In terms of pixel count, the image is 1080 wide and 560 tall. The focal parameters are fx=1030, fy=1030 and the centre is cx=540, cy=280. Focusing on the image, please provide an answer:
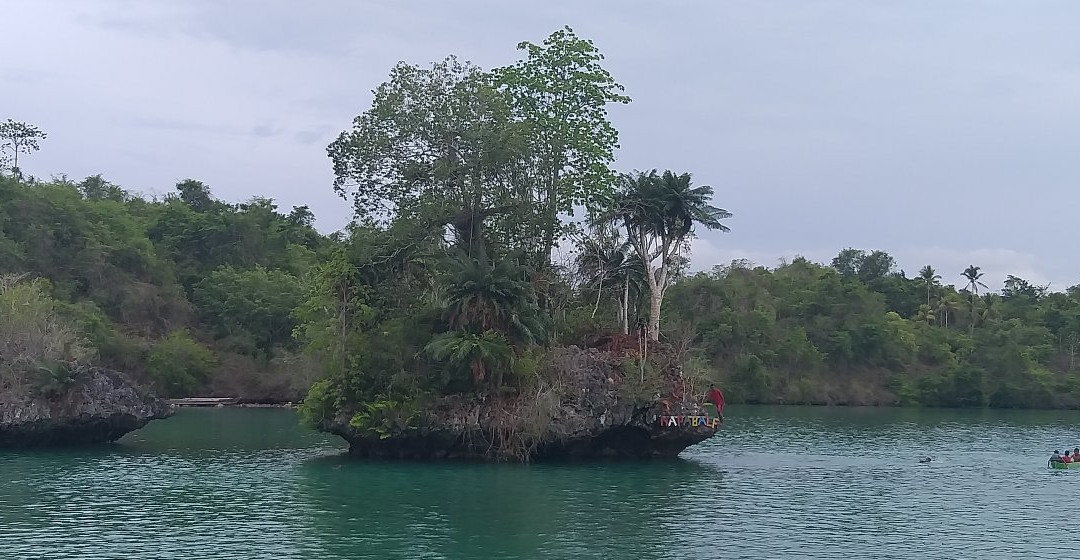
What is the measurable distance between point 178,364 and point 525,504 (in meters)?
58.6

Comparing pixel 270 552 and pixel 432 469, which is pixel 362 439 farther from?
pixel 270 552

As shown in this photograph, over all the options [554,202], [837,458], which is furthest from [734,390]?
[554,202]

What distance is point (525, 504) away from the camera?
112 ft

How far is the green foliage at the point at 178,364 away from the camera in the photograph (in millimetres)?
83188

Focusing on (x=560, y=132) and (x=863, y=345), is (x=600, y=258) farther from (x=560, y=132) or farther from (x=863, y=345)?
(x=863, y=345)

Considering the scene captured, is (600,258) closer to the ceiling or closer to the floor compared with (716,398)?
closer to the ceiling

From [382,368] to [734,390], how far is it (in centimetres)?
6273

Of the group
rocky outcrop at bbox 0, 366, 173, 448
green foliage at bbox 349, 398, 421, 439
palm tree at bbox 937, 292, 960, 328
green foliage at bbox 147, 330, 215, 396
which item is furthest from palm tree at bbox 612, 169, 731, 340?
palm tree at bbox 937, 292, 960, 328

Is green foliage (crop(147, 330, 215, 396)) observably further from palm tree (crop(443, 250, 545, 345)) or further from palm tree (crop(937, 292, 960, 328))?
palm tree (crop(937, 292, 960, 328))

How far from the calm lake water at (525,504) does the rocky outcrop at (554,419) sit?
1.44 meters

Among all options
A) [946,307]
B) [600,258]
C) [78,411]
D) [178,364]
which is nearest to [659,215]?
[600,258]

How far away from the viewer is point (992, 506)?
3562cm

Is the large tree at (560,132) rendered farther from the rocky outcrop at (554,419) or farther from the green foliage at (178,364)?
the green foliage at (178,364)

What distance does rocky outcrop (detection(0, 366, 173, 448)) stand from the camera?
4712cm
